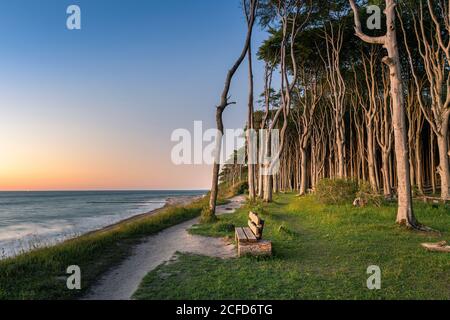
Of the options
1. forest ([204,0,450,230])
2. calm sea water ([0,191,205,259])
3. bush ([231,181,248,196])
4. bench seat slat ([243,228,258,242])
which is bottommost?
calm sea water ([0,191,205,259])

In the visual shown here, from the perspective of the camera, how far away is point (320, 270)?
22.7 ft

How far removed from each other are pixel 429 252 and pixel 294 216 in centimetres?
Answer: 827

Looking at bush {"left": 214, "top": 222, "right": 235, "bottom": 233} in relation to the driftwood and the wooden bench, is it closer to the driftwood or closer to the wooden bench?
the wooden bench

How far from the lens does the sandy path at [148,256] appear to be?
625cm

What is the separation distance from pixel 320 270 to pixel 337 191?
470 inches

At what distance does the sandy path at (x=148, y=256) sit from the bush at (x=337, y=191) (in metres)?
8.64

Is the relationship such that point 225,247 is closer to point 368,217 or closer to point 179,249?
point 179,249

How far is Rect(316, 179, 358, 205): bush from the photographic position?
1791 centimetres

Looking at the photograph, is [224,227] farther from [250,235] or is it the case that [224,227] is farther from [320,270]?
[320,270]

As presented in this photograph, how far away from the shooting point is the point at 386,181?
2375 centimetres

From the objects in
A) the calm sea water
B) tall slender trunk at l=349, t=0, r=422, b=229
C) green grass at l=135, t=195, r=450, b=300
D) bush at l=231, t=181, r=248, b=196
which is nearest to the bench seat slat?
green grass at l=135, t=195, r=450, b=300

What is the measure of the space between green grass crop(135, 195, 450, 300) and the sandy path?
0.38 m

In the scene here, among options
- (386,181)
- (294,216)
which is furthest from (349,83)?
(294,216)

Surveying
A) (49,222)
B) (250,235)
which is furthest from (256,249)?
(49,222)
